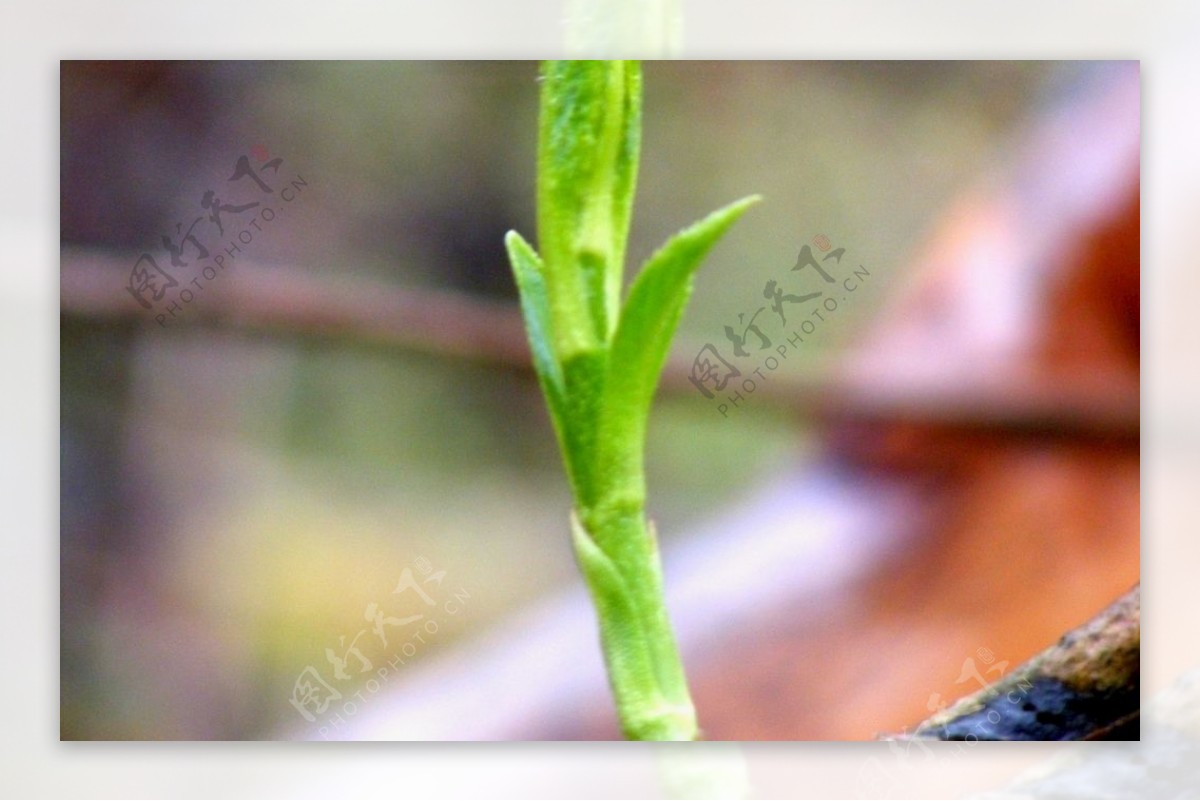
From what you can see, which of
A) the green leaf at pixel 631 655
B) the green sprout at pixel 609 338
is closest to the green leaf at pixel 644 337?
the green sprout at pixel 609 338

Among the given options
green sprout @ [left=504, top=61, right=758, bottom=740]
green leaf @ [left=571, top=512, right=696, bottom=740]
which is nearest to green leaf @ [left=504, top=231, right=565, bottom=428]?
green sprout @ [left=504, top=61, right=758, bottom=740]

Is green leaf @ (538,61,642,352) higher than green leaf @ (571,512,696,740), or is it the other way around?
green leaf @ (538,61,642,352)

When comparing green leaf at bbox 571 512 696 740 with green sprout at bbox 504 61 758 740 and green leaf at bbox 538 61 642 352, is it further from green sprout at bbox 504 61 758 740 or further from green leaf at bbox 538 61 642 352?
green leaf at bbox 538 61 642 352

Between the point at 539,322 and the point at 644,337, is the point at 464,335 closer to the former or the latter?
the point at 539,322

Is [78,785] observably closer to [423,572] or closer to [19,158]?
[423,572]

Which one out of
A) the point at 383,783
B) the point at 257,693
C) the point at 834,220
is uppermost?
the point at 834,220

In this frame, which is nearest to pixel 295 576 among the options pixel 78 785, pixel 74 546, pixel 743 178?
pixel 74 546
